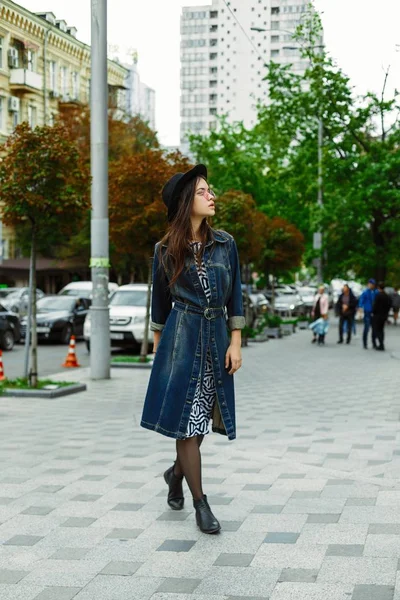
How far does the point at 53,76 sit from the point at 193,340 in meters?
40.0

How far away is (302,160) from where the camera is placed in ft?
135

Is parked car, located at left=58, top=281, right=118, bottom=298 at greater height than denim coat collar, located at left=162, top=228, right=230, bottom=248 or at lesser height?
lesser

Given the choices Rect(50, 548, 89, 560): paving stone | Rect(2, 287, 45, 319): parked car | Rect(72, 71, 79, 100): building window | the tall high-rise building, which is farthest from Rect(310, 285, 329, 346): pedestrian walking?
Rect(50, 548, 89, 560): paving stone

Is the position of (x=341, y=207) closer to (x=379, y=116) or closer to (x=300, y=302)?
(x=379, y=116)

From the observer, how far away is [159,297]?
5938mm

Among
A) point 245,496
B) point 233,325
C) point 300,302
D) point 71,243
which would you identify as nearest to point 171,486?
point 245,496

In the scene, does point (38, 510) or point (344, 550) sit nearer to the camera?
point (344, 550)

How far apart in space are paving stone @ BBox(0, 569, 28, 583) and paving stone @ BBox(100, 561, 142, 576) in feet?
1.22

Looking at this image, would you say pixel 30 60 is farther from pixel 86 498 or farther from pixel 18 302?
pixel 86 498

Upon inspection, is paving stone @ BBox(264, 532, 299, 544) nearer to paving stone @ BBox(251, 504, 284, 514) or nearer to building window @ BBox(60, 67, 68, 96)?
paving stone @ BBox(251, 504, 284, 514)

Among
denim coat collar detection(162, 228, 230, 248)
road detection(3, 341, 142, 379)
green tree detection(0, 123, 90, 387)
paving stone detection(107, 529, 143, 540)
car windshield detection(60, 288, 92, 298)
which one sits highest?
green tree detection(0, 123, 90, 387)

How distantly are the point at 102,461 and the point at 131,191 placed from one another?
11872 millimetres

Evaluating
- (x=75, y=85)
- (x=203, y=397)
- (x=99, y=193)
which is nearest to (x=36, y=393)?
(x=99, y=193)

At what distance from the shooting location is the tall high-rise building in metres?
24.1
